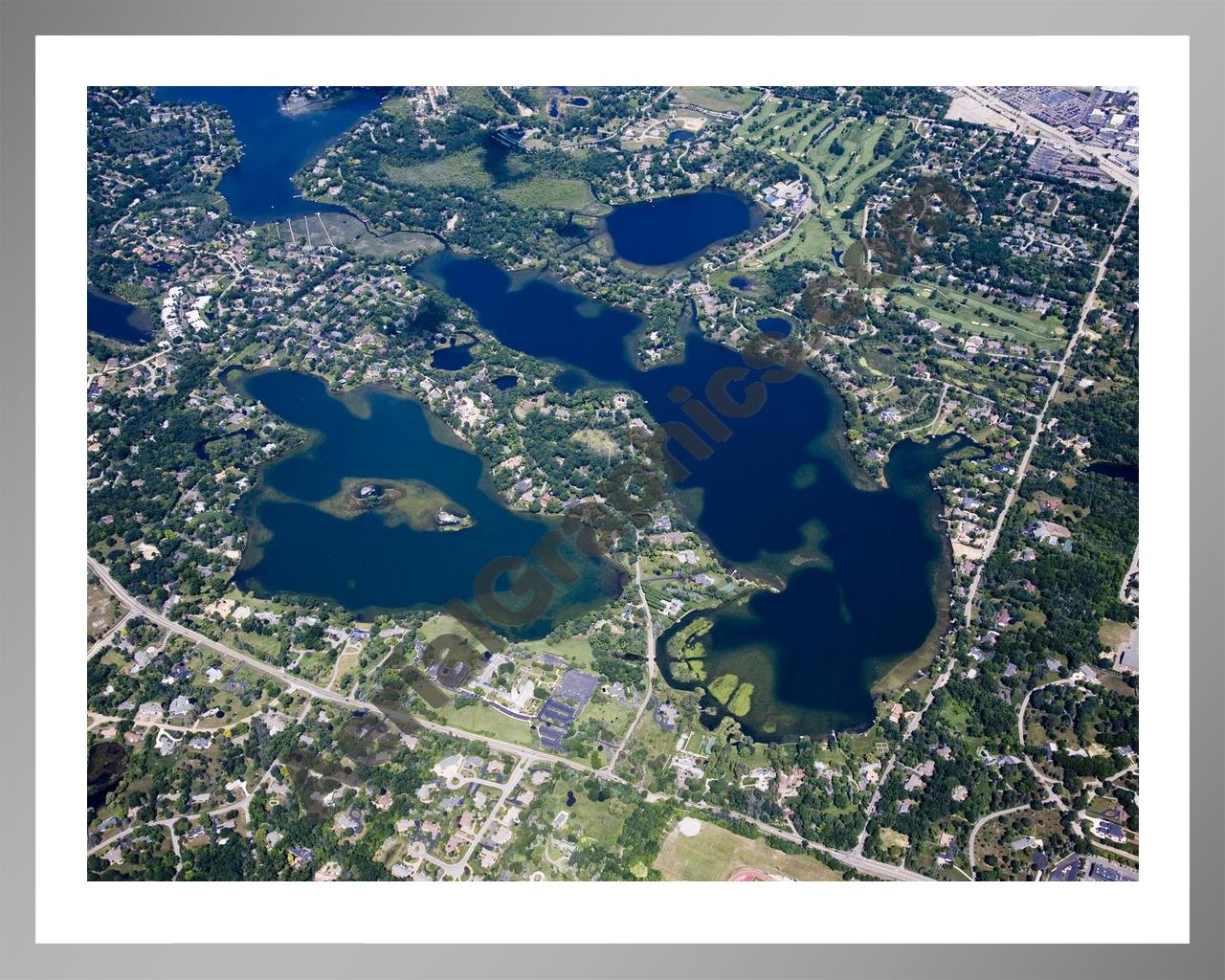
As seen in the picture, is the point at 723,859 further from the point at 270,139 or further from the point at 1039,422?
the point at 270,139

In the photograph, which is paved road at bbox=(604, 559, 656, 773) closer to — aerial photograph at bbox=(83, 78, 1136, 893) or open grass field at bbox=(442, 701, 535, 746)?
aerial photograph at bbox=(83, 78, 1136, 893)

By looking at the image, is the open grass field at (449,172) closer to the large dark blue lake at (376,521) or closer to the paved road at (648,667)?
the large dark blue lake at (376,521)

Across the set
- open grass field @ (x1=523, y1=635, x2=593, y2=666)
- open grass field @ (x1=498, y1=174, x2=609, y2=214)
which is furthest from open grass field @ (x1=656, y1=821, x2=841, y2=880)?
open grass field @ (x1=498, y1=174, x2=609, y2=214)

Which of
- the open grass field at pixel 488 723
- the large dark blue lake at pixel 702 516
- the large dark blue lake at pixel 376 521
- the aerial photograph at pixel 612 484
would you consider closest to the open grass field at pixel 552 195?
the aerial photograph at pixel 612 484

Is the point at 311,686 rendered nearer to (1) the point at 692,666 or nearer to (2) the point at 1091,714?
(1) the point at 692,666

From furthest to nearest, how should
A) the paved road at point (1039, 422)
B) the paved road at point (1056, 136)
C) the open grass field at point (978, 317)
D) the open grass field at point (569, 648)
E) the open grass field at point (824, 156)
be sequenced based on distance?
the open grass field at point (824, 156) < the paved road at point (1056, 136) < the open grass field at point (978, 317) < the paved road at point (1039, 422) < the open grass field at point (569, 648)

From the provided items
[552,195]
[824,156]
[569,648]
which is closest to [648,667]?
[569,648]
